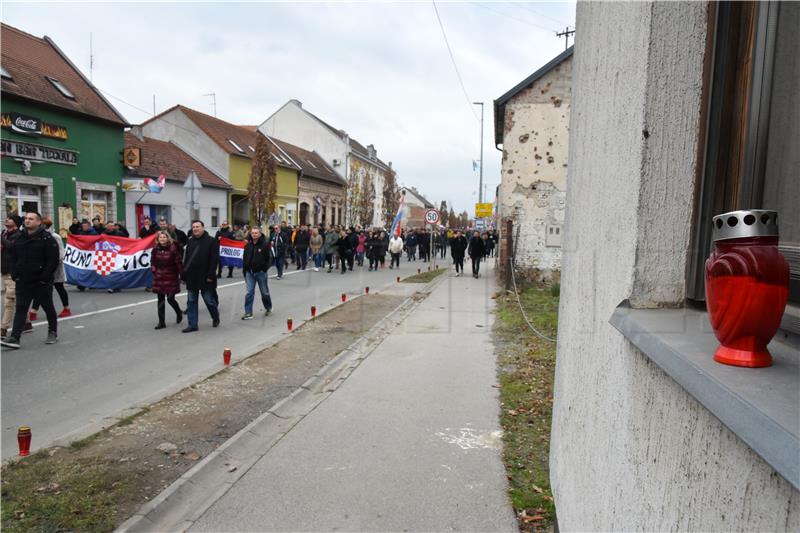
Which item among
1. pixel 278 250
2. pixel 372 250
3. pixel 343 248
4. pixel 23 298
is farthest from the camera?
pixel 372 250

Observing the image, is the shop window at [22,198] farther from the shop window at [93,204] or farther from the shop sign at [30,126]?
the shop window at [93,204]

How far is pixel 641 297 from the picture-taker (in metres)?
2.00

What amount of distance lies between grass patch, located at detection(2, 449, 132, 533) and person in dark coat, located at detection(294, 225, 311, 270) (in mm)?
18153

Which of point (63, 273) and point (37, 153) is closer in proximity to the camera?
point (63, 273)

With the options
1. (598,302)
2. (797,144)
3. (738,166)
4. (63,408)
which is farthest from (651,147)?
(63,408)

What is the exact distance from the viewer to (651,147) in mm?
1958

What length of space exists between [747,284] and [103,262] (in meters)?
14.8

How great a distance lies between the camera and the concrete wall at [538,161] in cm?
1537

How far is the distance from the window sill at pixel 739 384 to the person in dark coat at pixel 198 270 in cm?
871

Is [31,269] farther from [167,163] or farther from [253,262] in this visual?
[167,163]

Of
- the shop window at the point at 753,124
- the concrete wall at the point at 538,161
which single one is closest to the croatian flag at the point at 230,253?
the concrete wall at the point at 538,161

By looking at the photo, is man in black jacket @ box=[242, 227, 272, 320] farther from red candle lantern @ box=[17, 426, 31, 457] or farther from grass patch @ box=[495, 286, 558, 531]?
red candle lantern @ box=[17, 426, 31, 457]

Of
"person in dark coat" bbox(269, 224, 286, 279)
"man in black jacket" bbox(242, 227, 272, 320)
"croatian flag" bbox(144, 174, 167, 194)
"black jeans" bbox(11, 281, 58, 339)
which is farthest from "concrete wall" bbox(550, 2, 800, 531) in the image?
"croatian flag" bbox(144, 174, 167, 194)

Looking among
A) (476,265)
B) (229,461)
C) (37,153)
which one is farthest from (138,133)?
(229,461)
